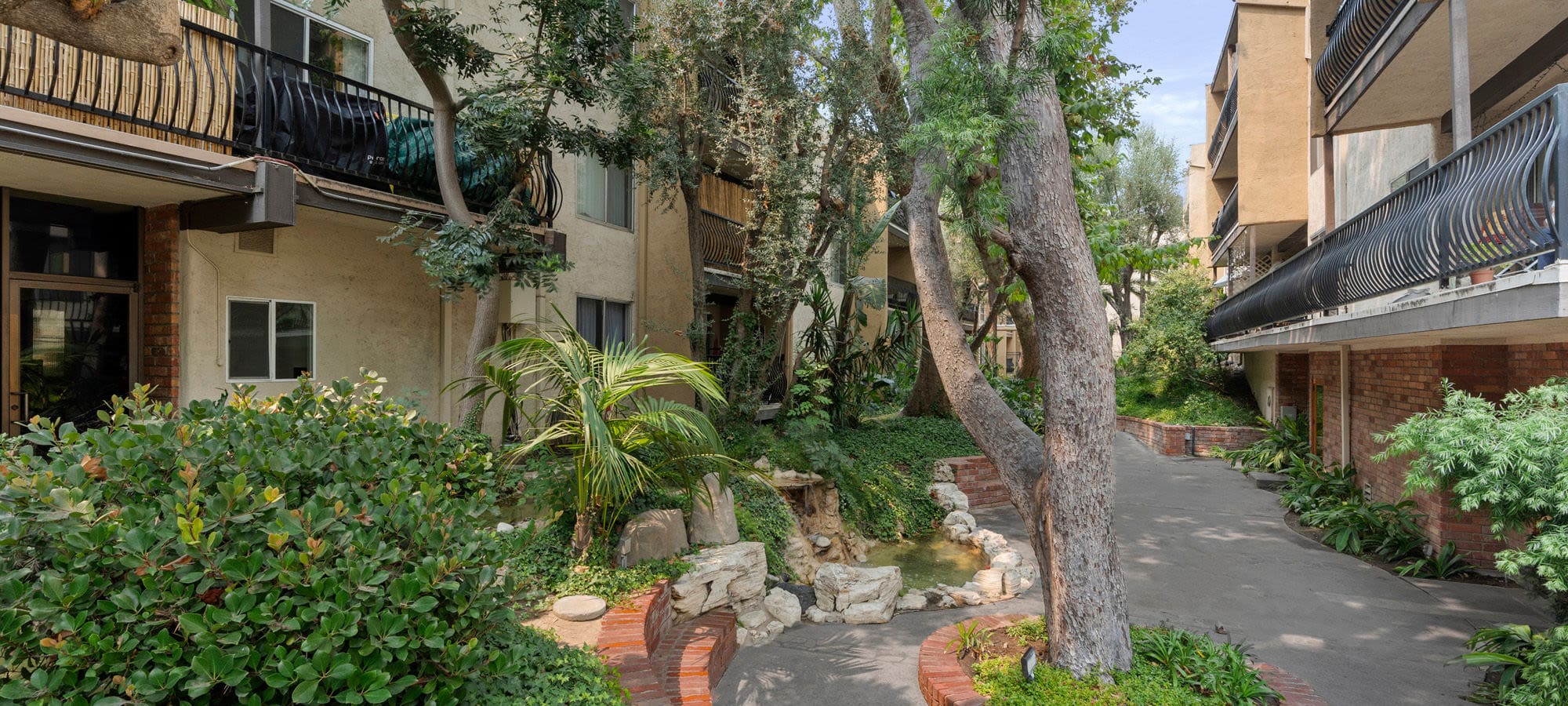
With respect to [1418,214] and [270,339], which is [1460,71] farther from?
[270,339]

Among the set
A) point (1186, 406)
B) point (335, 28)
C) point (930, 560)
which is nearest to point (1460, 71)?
point (930, 560)

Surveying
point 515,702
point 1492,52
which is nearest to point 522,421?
point 515,702

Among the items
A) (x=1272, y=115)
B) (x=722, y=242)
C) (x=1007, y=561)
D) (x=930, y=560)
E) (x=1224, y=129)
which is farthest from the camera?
(x=1224, y=129)

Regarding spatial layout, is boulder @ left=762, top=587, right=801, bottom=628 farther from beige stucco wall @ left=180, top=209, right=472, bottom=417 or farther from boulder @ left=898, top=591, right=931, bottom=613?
beige stucco wall @ left=180, top=209, right=472, bottom=417

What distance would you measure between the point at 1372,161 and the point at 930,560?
30.5ft

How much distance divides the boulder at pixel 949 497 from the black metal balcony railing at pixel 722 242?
4351 millimetres

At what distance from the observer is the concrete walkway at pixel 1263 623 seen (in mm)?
5281

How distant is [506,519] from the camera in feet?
22.4

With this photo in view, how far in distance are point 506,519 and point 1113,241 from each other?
9316mm

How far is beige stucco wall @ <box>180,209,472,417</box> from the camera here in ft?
21.3

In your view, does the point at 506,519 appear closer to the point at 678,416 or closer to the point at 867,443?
the point at 678,416

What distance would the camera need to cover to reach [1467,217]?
5047 mm

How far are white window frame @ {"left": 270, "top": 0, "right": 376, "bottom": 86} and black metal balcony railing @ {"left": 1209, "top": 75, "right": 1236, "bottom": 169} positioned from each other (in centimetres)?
1543

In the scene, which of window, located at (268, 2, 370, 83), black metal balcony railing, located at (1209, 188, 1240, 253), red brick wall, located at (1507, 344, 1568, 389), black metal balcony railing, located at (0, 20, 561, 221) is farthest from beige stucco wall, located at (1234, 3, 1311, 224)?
window, located at (268, 2, 370, 83)
